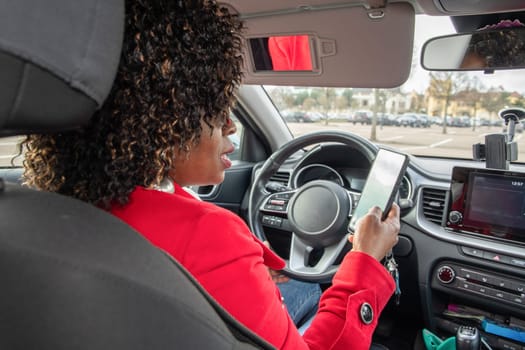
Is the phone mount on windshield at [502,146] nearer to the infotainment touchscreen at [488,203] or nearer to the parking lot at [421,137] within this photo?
the infotainment touchscreen at [488,203]

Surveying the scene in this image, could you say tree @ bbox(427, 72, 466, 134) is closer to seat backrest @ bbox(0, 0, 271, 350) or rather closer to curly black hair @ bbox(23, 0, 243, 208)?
curly black hair @ bbox(23, 0, 243, 208)

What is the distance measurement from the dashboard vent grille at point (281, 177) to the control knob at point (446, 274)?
980 millimetres

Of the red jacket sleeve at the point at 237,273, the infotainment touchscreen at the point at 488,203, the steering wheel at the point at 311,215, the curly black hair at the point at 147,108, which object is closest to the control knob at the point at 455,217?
the infotainment touchscreen at the point at 488,203

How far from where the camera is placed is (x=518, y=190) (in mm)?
1935

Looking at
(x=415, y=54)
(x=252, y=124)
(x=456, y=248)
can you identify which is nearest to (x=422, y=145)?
(x=456, y=248)

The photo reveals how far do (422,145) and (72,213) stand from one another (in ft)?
7.97

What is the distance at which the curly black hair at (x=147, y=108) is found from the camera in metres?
0.88

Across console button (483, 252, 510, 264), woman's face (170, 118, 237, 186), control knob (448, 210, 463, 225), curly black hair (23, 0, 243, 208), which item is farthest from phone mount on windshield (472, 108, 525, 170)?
curly black hair (23, 0, 243, 208)

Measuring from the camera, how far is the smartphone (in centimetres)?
180

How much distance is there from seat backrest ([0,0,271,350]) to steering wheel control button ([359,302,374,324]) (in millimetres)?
494

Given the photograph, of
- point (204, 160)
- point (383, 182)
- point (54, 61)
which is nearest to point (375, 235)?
point (383, 182)

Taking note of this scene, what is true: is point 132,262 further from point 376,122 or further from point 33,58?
point 376,122

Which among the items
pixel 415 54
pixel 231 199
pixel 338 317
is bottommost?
pixel 231 199

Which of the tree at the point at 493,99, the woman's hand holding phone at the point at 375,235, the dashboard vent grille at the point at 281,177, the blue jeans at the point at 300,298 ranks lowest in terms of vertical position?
the blue jeans at the point at 300,298
